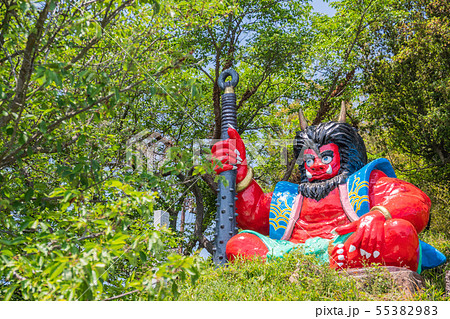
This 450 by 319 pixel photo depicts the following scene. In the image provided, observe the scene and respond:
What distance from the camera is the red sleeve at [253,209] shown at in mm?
6805

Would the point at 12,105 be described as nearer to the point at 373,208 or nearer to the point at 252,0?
the point at 373,208

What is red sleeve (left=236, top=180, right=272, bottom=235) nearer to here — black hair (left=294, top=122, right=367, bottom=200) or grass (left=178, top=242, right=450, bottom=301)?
black hair (left=294, top=122, right=367, bottom=200)

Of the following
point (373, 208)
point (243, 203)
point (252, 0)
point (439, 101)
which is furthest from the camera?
point (252, 0)

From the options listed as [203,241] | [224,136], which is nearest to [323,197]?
[224,136]

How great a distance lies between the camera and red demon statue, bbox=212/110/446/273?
5.18 m

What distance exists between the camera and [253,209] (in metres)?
6.81

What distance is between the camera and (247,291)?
4668mm

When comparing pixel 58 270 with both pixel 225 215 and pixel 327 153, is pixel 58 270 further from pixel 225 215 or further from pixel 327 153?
pixel 327 153

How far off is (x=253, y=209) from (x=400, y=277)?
8.60 feet

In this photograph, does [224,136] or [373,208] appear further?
[224,136]

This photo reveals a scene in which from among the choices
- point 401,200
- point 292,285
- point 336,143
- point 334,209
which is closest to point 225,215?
point 334,209

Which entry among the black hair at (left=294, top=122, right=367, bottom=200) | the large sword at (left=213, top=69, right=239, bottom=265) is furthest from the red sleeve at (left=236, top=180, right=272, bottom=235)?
the black hair at (left=294, top=122, right=367, bottom=200)

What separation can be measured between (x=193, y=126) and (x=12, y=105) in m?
8.10

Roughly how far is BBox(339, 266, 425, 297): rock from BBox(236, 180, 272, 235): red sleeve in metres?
2.16
